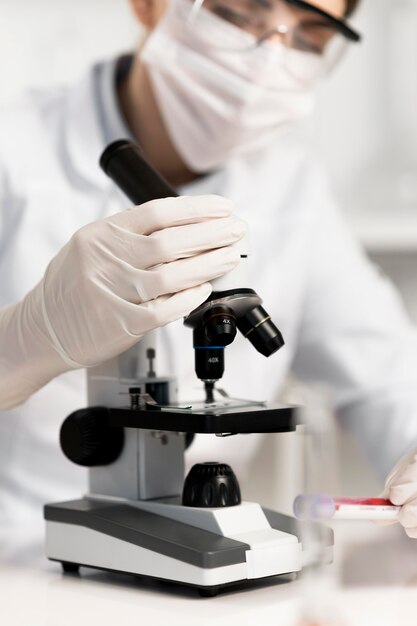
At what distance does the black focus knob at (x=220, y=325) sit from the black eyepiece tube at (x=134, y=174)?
0.18 meters

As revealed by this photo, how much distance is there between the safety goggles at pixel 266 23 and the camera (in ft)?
5.24

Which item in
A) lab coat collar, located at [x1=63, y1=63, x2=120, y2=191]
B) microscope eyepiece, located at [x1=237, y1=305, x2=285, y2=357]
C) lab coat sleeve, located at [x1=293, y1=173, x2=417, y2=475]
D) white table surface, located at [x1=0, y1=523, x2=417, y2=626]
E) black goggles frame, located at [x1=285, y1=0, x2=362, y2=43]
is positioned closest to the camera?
white table surface, located at [x1=0, y1=523, x2=417, y2=626]

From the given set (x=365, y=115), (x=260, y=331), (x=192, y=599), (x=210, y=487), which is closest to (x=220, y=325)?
(x=260, y=331)

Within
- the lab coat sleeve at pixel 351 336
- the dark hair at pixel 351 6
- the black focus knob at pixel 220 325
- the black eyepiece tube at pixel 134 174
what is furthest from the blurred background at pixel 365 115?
the black focus knob at pixel 220 325

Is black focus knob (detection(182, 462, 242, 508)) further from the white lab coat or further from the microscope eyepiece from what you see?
the white lab coat

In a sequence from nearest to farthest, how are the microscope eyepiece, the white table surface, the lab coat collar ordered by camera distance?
the white table surface < the microscope eyepiece < the lab coat collar

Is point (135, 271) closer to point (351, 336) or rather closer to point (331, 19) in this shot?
point (331, 19)

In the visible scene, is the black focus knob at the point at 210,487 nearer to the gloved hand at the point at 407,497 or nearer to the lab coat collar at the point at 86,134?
the gloved hand at the point at 407,497

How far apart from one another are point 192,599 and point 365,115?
206cm

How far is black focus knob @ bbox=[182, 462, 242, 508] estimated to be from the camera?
1059 mm

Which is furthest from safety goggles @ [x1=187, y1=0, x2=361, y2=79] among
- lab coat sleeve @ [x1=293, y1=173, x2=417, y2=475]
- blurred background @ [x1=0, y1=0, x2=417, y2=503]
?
blurred background @ [x1=0, y1=0, x2=417, y2=503]

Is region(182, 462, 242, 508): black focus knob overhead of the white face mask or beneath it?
beneath

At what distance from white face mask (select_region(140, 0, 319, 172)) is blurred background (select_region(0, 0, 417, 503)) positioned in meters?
0.91

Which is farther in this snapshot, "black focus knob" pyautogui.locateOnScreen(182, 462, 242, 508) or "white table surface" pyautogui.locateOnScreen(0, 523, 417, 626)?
"black focus knob" pyautogui.locateOnScreen(182, 462, 242, 508)
